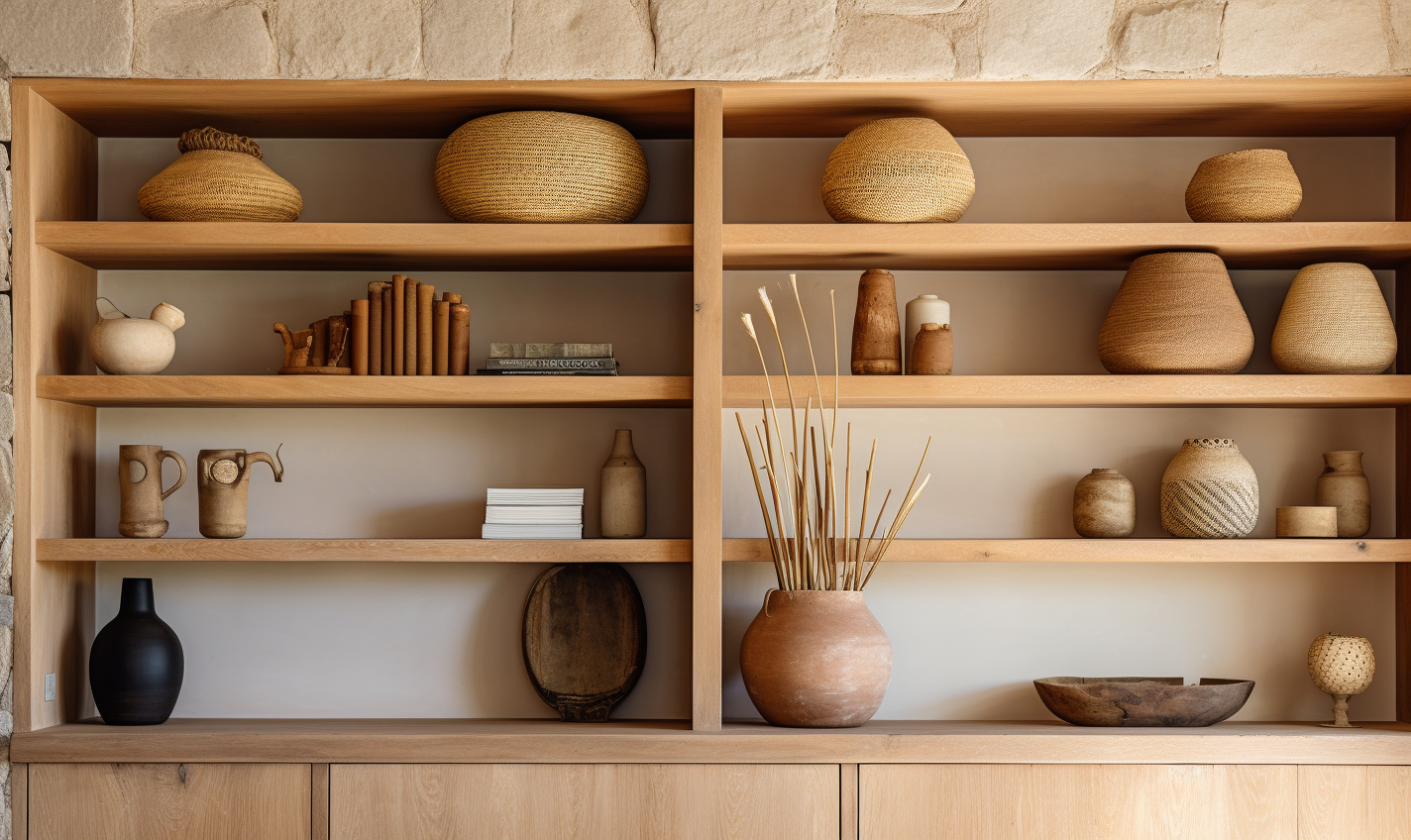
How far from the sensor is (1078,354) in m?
2.77

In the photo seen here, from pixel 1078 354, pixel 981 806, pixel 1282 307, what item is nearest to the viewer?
pixel 981 806

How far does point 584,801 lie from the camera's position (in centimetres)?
231

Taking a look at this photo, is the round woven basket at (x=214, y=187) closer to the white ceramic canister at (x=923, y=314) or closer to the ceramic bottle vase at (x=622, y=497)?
the ceramic bottle vase at (x=622, y=497)

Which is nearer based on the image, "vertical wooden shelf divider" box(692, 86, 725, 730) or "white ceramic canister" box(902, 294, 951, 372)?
"vertical wooden shelf divider" box(692, 86, 725, 730)

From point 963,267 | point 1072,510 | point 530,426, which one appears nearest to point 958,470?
point 1072,510

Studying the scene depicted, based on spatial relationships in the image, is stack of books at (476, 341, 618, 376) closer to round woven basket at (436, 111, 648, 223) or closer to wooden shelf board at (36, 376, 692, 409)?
wooden shelf board at (36, 376, 692, 409)

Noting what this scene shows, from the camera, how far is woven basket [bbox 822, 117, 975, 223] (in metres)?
2.41

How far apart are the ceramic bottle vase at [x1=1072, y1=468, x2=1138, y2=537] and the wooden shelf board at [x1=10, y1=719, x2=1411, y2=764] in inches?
20.0

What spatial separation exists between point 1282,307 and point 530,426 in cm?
202

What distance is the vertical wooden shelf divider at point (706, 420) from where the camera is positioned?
2.39 metres

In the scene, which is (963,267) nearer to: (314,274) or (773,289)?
(773,289)

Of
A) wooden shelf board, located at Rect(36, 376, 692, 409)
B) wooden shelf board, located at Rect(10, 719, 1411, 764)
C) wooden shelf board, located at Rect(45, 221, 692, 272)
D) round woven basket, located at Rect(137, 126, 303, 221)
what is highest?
round woven basket, located at Rect(137, 126, 303, 221)

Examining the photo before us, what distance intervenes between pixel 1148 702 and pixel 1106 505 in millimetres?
488

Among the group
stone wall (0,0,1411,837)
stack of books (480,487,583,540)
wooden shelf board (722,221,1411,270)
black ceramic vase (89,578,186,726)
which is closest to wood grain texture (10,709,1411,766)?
black ceramic vase (89,578,186,726)
